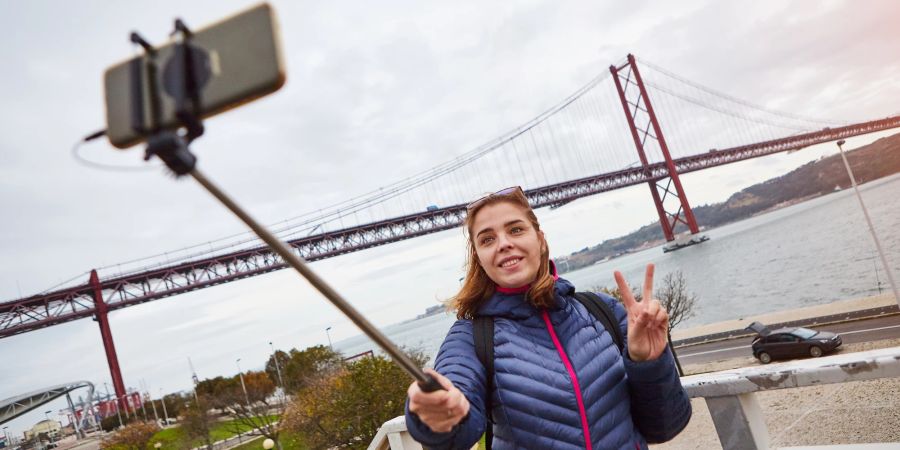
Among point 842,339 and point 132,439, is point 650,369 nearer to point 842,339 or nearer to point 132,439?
point 842,339

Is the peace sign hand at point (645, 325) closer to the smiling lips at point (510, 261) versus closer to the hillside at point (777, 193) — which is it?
the smiling lips at point (510, 261)

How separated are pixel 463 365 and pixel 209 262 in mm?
31723

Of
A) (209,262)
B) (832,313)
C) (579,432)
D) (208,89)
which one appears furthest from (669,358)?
(209,262)

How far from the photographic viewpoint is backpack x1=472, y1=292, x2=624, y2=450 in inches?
54.1

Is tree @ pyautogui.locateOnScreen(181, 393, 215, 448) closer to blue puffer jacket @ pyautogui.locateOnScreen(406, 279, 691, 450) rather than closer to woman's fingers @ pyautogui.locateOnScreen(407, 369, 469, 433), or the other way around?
blue puffer jacket @ pyautogui.locateOnScreen(406, 279, 691, 450)

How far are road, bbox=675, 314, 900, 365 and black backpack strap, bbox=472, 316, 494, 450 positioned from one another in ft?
61.4

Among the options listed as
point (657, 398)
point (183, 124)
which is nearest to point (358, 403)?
point (657, 398)

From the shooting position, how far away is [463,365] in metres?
1.35

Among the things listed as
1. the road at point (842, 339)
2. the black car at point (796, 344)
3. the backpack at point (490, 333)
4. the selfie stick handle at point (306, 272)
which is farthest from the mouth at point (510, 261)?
the road at point (842, 339)

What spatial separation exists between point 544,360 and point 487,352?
0.15m

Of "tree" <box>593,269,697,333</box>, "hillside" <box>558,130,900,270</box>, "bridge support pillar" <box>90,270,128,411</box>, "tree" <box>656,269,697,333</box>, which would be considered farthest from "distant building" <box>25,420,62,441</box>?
"hillside" <box>558,130,900,270</box>

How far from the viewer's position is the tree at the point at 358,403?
16391mm

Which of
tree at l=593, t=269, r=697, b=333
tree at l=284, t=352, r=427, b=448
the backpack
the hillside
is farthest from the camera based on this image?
the hillside

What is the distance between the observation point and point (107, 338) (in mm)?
26016
